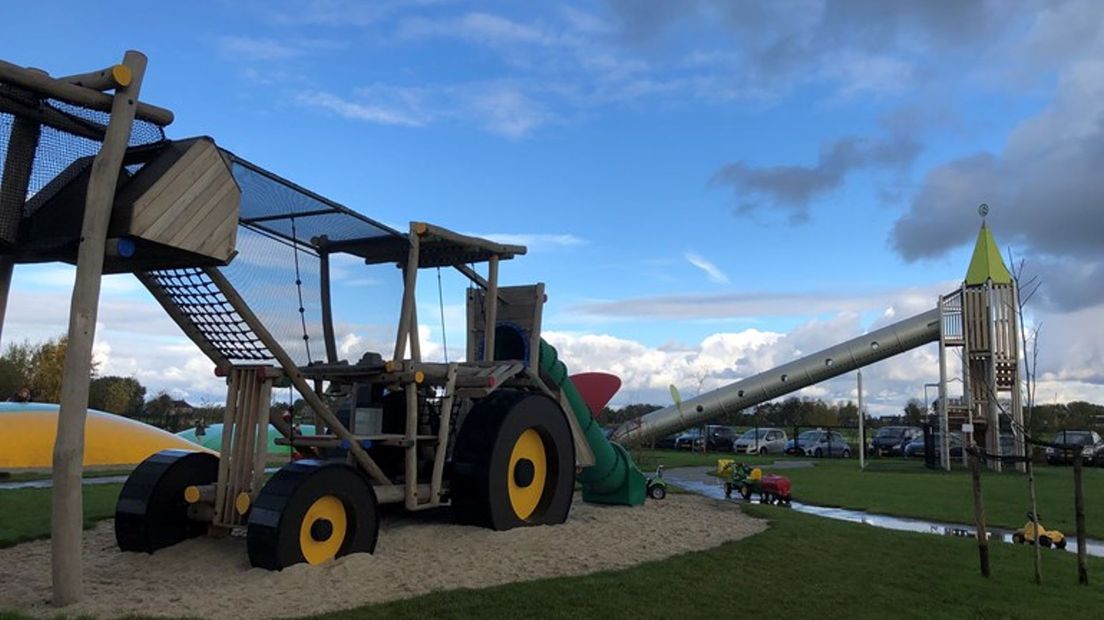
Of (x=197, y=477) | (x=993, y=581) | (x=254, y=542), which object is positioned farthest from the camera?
(x=197, y=477)

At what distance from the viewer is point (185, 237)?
6234mm

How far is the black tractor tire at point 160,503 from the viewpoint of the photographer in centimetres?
785

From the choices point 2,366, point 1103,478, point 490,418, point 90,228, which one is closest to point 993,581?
point 490,418

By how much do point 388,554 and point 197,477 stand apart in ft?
6.94

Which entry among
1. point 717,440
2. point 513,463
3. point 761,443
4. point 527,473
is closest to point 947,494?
point 527,473

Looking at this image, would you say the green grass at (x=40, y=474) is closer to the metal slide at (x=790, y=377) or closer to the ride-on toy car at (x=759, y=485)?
the ride-on toy car at (x=759, y=485)

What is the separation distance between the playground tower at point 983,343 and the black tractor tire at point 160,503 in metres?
25.5

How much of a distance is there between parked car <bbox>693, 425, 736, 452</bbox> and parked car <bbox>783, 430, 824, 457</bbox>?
9.84ft

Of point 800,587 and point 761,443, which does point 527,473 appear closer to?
point 800,587

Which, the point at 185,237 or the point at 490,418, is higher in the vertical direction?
the point at 185,237

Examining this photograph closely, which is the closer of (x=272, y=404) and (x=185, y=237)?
(x=185, y=237)

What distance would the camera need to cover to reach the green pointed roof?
29.0m

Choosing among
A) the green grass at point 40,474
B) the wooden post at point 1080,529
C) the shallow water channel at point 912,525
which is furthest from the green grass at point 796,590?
the green grass at point 40,474

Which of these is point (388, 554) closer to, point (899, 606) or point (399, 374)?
point (399, 374)
